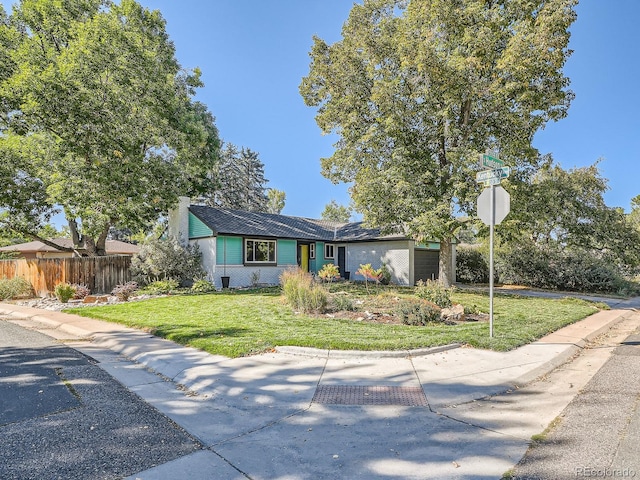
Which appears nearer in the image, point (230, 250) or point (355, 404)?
point (355, 404)

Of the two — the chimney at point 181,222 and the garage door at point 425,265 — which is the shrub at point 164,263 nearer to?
the chimney at point 181,222

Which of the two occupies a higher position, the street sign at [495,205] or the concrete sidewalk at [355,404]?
the street sign at [495,205]

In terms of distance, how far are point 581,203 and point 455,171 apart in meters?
10.5

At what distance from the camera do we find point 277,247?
19.9 meters

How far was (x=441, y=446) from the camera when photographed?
10.6ft

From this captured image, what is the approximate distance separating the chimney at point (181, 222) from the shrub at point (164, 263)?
1073 millimetres

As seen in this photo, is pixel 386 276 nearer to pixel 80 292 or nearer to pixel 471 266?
pixel 471 266

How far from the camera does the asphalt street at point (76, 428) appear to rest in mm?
2949

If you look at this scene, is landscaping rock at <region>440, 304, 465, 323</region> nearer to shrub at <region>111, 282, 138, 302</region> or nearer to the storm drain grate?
the storm drain grate

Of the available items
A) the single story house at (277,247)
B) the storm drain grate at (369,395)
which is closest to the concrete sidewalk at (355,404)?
the storm drain grate at (369,395)

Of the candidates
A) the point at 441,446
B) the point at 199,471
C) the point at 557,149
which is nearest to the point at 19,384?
the point at 199,471

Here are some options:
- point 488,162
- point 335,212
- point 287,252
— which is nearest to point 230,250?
point 287,252

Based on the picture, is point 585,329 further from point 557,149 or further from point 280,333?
point 557,149

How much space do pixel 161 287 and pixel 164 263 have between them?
1.49m
